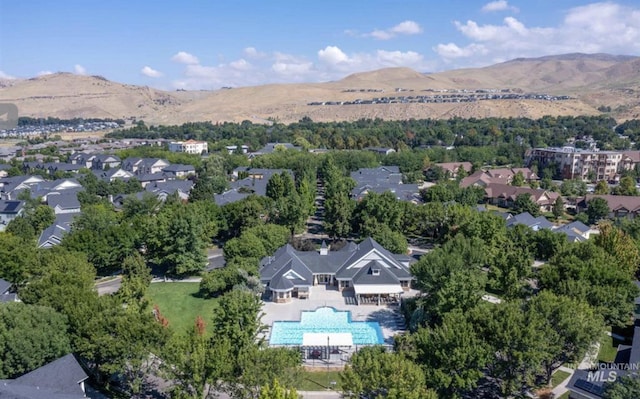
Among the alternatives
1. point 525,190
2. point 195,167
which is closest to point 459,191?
point 525,190

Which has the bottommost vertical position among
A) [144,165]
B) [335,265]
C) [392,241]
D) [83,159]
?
[335,265]

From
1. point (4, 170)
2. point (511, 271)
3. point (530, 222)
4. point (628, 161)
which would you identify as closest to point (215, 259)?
point (511, 271)

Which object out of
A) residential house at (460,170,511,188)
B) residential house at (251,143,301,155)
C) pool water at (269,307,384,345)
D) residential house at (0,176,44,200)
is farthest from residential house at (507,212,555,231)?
residential house at (0,176,44,200)

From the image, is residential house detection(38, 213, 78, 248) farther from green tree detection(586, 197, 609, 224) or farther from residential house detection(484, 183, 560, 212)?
green tree detection(586, 197, 609, 224)

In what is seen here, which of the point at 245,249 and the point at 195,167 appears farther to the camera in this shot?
the point at 195,167

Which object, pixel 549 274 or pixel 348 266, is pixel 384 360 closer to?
pixel 549 274

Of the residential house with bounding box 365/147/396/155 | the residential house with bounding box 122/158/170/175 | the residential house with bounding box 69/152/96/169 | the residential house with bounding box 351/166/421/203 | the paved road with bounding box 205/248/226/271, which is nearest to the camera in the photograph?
the paved road with bounding box 205/248/226/271

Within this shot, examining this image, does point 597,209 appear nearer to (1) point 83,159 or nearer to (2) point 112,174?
(2) point 112,174
